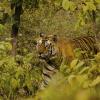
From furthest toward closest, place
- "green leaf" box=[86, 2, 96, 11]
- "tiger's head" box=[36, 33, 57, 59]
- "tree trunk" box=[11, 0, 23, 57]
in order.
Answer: "tree trunk" box=[11, 0, 23, 57], "tiger's head" box=[36, 33, 57, 59], "green leaf" box=[86, 2, 96, 11]

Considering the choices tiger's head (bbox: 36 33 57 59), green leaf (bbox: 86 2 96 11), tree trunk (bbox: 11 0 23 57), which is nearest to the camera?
green leaf (bbox: 86 2 96 11)

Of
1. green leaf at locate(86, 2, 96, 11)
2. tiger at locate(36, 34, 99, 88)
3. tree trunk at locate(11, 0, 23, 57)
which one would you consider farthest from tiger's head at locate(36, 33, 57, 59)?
green leaf at locate(86, 2, 96, 11)

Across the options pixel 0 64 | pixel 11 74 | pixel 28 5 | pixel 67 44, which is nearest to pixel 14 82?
pixel 11 74

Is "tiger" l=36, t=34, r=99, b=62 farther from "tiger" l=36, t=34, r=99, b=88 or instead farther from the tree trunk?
the tree trunk

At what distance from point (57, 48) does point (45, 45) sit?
0.39 m

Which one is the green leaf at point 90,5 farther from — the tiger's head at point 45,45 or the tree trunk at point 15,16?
the tree trunk at point 15,16

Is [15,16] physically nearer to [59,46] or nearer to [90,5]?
[59,46]

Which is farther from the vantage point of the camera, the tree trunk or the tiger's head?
the tree trunk

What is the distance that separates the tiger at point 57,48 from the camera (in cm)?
600

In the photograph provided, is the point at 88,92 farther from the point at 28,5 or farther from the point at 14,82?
the point at 28,5

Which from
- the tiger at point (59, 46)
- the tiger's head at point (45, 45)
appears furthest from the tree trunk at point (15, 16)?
the tiger's head at point (45, 45)

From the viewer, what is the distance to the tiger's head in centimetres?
598

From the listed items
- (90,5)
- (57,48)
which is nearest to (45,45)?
(57,48)

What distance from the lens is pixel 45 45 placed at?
6.01m
